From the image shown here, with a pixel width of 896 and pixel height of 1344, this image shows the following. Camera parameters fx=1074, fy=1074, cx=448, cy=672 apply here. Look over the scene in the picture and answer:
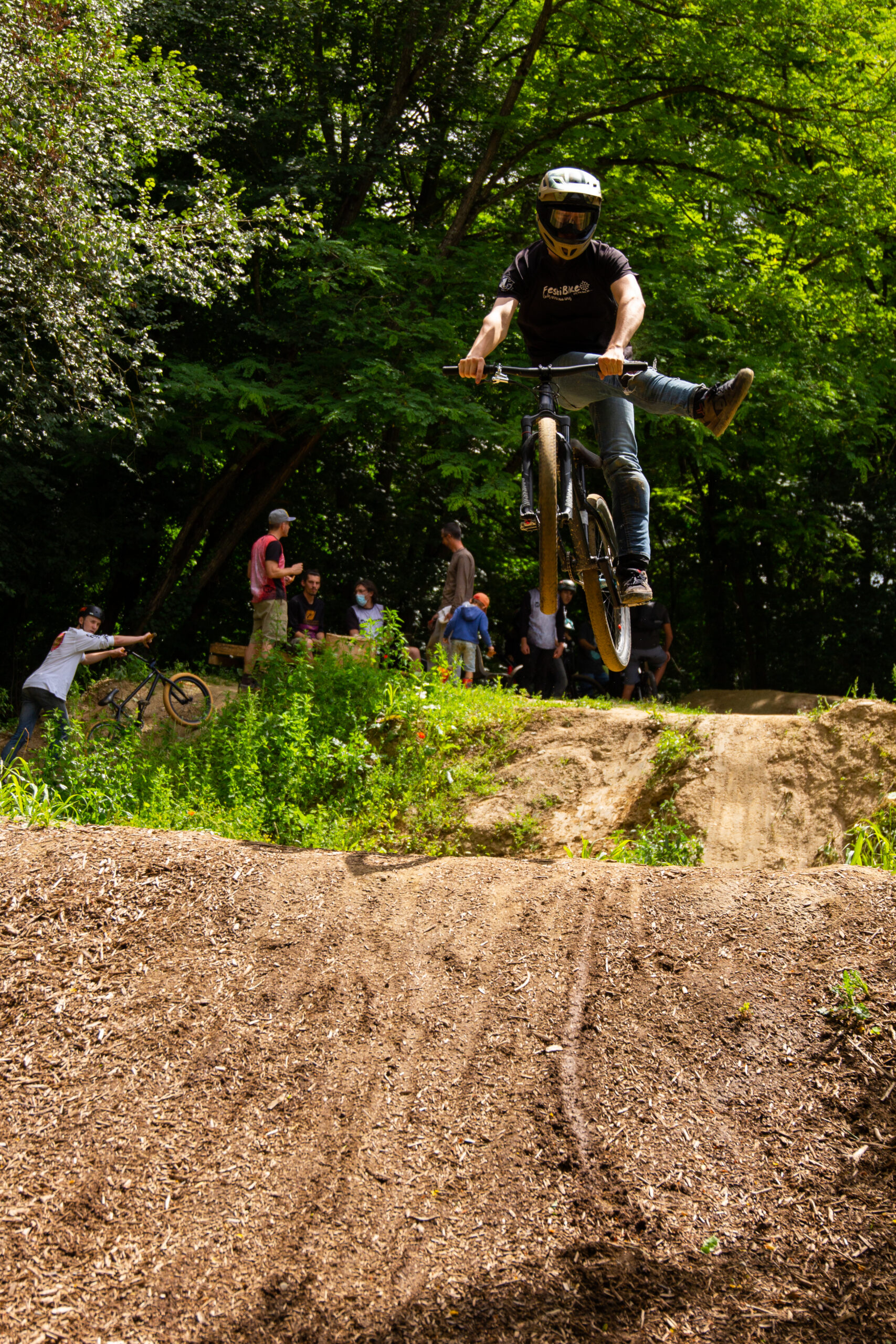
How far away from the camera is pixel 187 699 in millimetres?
11477

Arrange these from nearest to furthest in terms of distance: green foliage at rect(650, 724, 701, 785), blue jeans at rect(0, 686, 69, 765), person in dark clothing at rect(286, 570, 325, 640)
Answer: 1. green foliage at rect(650, 724, 701, 785)
2. blue jeans at rect(0, 686, 69, 765)
3. person in dark clothing at rect(286, 570, 325, 640)

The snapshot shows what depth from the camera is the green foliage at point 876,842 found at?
19.2ft

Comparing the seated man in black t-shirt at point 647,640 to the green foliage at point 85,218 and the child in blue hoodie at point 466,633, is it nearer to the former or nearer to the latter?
the child in blue hoodie at point 466,633

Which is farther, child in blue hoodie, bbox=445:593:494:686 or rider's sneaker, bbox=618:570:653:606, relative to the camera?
child in blue hoodie, bbox=445:593:494:686

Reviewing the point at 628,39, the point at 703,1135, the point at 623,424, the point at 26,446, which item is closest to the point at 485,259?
the point at 628,39

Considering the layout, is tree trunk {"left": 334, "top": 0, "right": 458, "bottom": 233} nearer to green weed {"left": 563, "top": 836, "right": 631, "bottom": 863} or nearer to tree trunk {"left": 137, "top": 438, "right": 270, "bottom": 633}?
tree trunk {"left": 137, "top": 438, "right": 270, "bottom": 633}

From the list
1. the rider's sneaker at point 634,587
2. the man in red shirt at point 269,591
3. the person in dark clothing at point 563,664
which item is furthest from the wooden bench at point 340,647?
the rider's sneaker at point 634,587

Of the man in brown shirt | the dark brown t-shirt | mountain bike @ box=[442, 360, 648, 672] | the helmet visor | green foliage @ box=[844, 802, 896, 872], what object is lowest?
green foliage @ box=[844, 802, 896, 872]

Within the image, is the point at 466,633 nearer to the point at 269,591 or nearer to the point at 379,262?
the point at 269,591

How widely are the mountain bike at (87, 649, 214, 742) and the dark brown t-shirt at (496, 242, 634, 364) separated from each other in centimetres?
621

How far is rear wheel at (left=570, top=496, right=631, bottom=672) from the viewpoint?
5.64m

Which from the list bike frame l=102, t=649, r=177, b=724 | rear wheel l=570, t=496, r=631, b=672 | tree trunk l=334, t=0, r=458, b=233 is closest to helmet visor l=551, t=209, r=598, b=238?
rear wheel l=570, t=496, r=631, b=672

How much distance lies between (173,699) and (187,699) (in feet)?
0.60

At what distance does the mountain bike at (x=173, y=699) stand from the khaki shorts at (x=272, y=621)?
1040 millimetres
